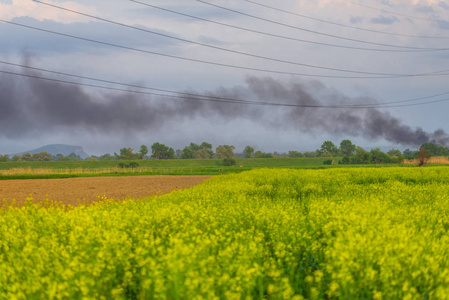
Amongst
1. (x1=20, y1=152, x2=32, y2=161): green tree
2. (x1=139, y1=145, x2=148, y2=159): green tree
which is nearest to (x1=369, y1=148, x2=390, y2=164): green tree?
(x1=139, y1=145, x2=148, y2=159): green tree

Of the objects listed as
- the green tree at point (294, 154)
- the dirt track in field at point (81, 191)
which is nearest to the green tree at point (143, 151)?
the green tree at point (294, 154)

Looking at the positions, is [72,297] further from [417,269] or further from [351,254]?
[417,269]

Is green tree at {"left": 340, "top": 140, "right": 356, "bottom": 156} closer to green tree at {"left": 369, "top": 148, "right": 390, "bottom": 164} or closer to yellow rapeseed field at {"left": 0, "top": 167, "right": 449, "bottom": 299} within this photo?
green tree at {"left": 369, "top": 148, "right": 390, "bottom": 164}

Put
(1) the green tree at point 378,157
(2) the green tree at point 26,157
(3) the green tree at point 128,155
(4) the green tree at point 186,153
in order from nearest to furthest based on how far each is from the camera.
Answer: (1) the green tree at point 378,157 < (3) the green tree at point 128,155 < (2) the green tree at point 26,157 < (4) the green tree at point 186,153

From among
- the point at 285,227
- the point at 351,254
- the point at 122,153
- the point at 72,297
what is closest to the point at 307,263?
the point at 285,227

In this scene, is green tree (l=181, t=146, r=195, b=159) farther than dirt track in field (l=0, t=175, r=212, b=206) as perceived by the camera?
Yes

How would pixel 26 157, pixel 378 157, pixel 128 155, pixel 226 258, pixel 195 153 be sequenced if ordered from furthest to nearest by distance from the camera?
1. pixel 195 153
2. pixel 26 157
3. pixel 128 155
4. pixel 378 157
5. pixel 226 258

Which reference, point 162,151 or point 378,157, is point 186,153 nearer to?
point 162,151

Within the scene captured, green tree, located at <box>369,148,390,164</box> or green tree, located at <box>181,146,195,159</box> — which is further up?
green tree, located at <box>181,146,195,159</box>

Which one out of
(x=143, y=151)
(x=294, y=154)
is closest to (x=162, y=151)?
(x=143, y=151)

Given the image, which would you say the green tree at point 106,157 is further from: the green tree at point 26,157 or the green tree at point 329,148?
the green tree at point 329,148

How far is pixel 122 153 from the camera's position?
112 m

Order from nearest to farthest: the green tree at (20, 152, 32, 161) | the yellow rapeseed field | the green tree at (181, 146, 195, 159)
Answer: the yellow rapeseed field → the green tree at (20, 152, 32, 161) → the green tree at (181, 146, 195, 159)

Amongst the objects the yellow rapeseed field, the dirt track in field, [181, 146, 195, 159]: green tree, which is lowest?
the dirt track in field
